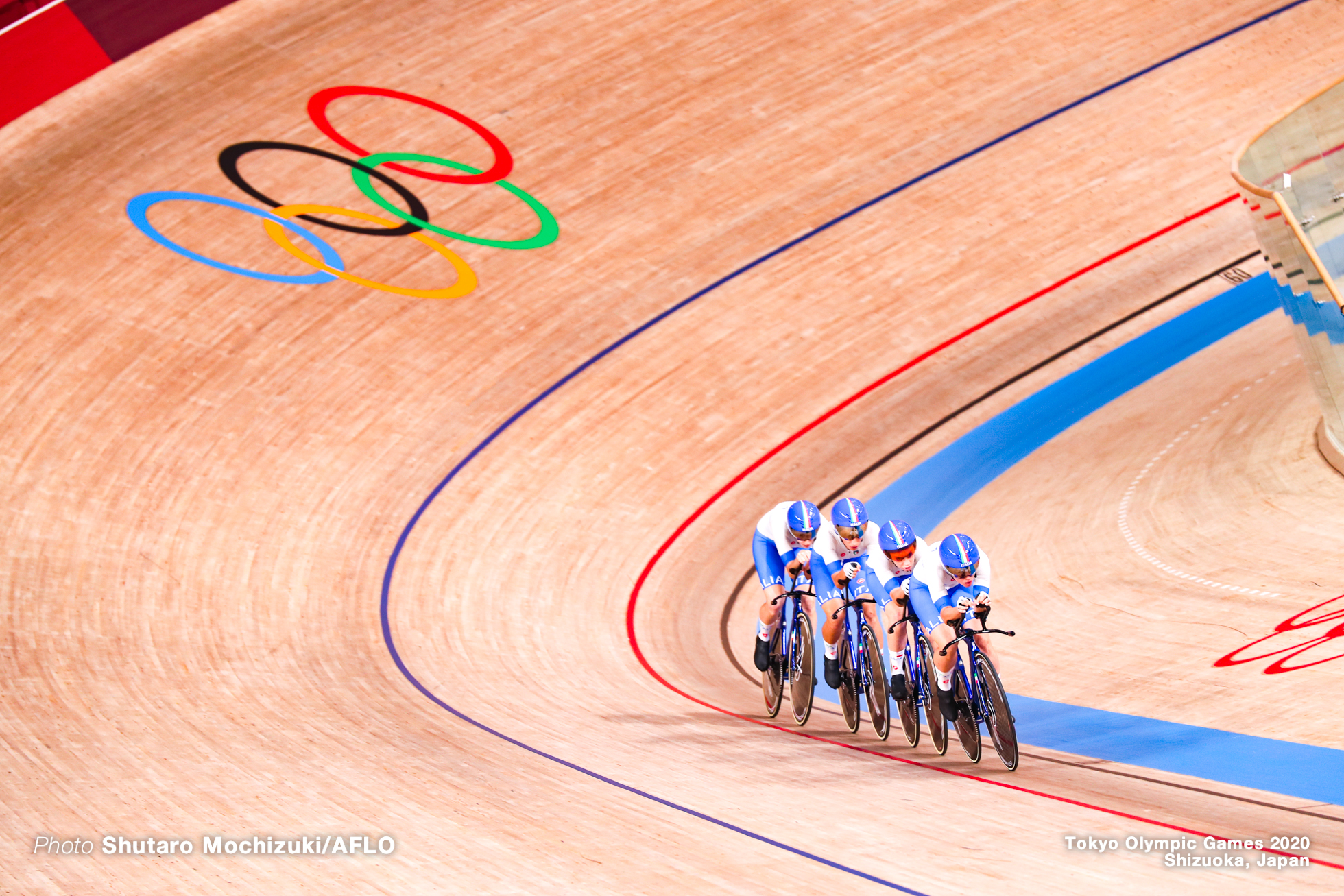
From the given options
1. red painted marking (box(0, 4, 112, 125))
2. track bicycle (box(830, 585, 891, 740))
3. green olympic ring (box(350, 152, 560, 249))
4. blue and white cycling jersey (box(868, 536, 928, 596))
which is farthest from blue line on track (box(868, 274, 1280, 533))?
red painted marking (box(0, 4, 112, 125))

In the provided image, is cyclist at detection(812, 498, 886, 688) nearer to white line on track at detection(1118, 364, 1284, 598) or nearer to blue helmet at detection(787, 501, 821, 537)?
blue helmet at detection(787, 501, 821, 537)

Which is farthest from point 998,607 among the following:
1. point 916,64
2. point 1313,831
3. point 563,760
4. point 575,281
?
point 916,64

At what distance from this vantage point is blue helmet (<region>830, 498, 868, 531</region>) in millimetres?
4195

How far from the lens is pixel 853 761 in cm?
431

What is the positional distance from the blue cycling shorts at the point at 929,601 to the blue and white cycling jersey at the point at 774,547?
481 millimetres

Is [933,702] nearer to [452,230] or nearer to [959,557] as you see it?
[959,557]

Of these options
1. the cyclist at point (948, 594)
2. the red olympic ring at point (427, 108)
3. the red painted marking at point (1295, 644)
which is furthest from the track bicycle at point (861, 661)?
the red olympic ring at point (427, 108)

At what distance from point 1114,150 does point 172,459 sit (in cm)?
709

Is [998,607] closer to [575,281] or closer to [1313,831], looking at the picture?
[1313,831]

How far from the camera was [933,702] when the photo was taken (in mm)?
4203

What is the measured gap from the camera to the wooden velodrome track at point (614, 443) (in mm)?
3594

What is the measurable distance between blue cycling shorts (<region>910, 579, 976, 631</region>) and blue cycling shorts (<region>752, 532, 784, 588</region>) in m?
0.60

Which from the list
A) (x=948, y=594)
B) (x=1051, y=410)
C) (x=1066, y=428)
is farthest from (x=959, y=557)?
(x=1051, y=410)

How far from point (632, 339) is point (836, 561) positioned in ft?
11.3
